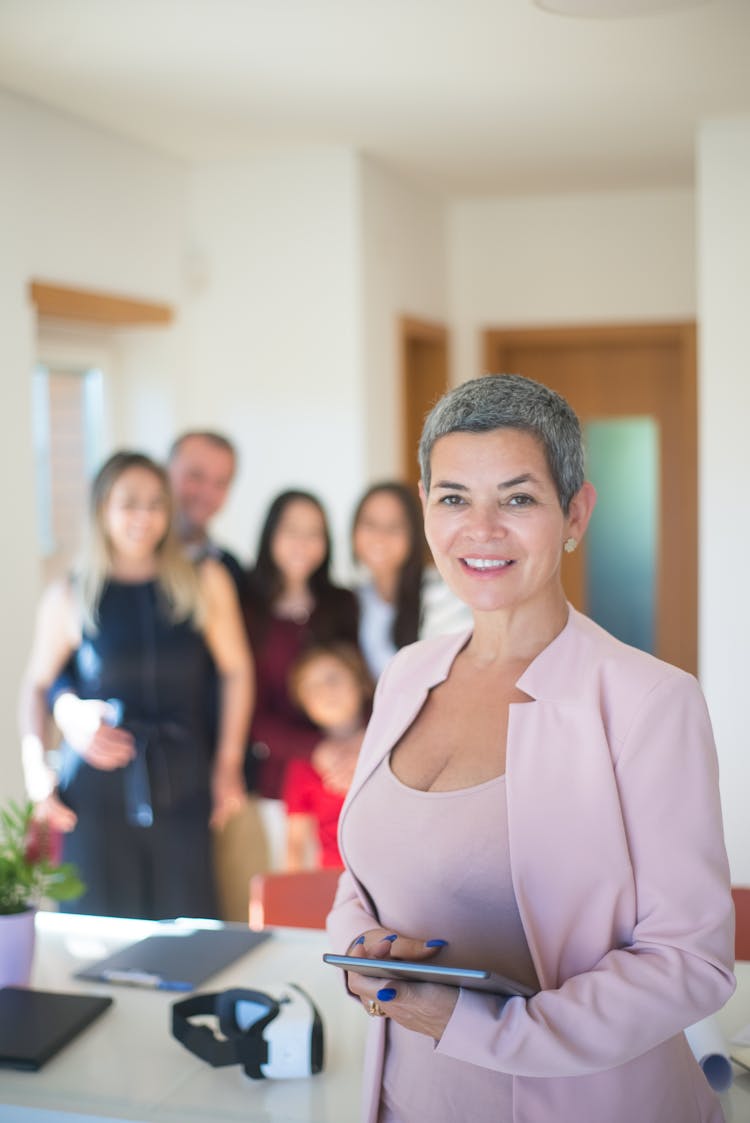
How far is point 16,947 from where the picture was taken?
1881mm

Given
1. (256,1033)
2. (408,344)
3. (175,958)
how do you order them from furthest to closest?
(408,344)
(175,958)
(256,1033)

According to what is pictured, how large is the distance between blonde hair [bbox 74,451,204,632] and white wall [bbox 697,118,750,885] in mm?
1760

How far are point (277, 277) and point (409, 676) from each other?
10.9ft

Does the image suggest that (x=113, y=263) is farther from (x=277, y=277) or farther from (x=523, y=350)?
(x=523, y=350)

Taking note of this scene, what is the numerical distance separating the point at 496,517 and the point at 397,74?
2.54 m

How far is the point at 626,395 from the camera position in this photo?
556 cm

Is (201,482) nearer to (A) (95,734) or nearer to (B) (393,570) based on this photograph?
(B) (393,570)

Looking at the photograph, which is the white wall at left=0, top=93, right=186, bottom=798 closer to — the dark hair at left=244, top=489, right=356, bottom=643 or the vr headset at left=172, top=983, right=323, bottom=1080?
the dark hair at left=244, top=489, right=356, bottom=643

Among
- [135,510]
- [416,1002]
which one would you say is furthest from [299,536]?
[416,1002]

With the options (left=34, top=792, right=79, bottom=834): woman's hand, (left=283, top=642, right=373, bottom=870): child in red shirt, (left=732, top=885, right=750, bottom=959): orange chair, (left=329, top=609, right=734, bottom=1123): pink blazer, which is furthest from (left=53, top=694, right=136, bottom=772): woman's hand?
(left=329, top=609, right=734, bottom=1123): pink blazer

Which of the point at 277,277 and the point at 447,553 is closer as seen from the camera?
the point at 447,553

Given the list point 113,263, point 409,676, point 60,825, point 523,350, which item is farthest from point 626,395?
point 409,676

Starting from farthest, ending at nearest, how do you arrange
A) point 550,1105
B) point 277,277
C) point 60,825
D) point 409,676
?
point 277,277, point 60,825, point 409,676, point 550,1105

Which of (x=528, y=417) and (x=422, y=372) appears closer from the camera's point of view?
(x=528, y=417)
